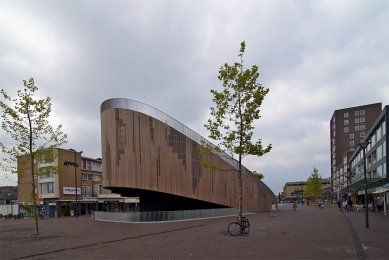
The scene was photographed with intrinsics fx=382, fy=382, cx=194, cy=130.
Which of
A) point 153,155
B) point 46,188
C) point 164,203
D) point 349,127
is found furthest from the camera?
point 349,127

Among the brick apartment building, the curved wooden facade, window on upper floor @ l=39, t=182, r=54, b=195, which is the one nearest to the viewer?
the curved wooden facade

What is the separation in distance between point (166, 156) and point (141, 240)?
16732mm

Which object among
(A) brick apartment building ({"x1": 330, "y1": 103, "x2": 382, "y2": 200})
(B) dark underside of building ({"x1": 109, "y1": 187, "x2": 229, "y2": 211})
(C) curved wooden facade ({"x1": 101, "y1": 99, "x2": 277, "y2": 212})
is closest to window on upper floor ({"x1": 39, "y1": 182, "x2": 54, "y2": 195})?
(B) dark underside of building ({"x1": 109, "y1": 187, "x2": 229, "y2": 211})

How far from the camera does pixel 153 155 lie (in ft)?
111

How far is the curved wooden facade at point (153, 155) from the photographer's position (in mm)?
33781

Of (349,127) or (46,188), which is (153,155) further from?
(349,127)

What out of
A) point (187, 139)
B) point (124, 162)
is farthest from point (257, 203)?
point (124, 162)

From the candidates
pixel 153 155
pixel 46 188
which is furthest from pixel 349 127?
pixel 153 155

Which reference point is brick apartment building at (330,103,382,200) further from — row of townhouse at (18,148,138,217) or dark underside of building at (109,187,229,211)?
dark underside of building at (109,187,229,211)

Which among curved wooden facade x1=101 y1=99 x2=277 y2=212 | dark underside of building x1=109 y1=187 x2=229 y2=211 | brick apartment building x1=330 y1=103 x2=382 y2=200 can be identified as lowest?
dark underside of building x1=109 y1=187 x2=229 y2=211

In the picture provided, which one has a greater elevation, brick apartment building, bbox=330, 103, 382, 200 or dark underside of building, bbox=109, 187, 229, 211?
brick apartment building, bbox=330, 103, 382, 200

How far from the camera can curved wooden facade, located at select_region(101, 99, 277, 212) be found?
33.8 m

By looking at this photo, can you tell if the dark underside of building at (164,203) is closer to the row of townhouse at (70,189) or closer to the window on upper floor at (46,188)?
the row of townhouse at (70,189)

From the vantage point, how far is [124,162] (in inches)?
1358
